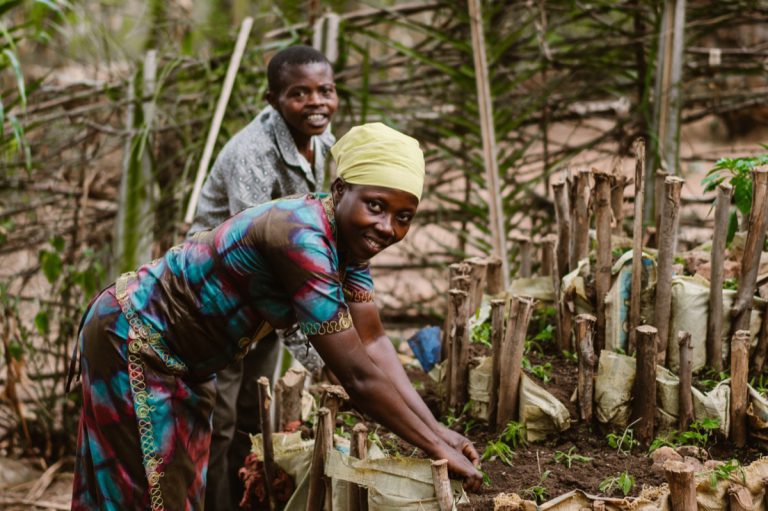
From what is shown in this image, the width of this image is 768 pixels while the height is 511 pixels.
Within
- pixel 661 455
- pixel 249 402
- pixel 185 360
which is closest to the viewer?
pixel 185 360

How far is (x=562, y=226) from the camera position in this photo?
3.00 metres

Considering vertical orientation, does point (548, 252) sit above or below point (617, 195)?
below

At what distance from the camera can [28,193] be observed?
4.84 meters

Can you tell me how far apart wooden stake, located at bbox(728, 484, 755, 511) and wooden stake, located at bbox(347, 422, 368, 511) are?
89 cm

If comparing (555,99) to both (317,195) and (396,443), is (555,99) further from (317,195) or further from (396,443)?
(317,195)

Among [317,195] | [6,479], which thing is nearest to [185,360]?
[317,195]

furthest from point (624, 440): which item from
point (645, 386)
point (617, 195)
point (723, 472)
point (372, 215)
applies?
point (372, 215)

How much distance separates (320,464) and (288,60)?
1.38 meters

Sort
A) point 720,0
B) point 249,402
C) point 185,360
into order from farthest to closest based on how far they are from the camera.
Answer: point 720,0 → point 249,402 → point 185,360

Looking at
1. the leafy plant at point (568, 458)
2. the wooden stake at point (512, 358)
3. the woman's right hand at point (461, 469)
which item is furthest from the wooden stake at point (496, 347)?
the woman's right hand at point (461, 469)

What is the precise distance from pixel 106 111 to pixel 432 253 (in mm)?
2068

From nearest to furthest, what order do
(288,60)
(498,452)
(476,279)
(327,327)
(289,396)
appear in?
(327,327) → (498,452) → (289,396) → (288,60) → (476,279)

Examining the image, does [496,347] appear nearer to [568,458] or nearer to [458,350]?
[458,350]

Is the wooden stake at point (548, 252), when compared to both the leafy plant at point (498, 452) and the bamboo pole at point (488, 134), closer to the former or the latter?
the bamboo pole at point (488, 134)
